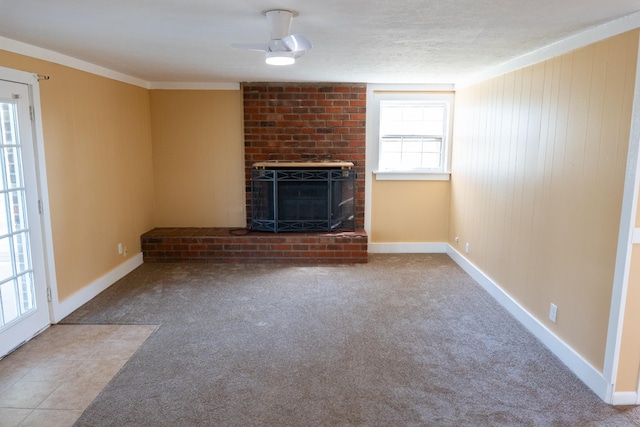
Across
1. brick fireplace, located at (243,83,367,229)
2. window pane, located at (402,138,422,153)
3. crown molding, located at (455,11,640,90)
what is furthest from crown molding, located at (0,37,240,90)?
crown molding, located at (455,11,640,90)

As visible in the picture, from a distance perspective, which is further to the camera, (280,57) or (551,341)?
(551,341)

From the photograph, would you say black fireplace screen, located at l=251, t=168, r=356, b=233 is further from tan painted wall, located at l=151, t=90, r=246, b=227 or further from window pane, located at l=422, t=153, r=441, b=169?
window pane, located at l=422, t=153, r=441, b=169

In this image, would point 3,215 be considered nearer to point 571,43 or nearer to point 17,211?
point 17,211

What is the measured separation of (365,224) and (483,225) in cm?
168

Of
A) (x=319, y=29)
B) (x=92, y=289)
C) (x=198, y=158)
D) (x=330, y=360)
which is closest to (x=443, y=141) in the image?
(x=198, y=158)

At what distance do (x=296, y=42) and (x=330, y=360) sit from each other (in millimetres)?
2101

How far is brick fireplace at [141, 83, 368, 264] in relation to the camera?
17.1 ft

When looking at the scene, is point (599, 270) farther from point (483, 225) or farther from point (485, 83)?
point (485, 83)

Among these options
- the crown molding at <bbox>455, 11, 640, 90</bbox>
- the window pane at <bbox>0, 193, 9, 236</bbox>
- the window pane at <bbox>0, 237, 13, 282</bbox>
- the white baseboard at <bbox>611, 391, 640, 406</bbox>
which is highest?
the crown molding at <bbox>455, 11, 640, 90</bbox>

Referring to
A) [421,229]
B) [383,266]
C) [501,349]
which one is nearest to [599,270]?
[501,349]

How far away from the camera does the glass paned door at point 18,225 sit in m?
2.97

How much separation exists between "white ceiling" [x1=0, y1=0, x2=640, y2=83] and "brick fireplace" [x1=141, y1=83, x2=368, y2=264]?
4.10 feet

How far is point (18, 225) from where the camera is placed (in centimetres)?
313

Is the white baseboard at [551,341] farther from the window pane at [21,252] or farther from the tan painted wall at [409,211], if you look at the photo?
the window pane at [21,252]
